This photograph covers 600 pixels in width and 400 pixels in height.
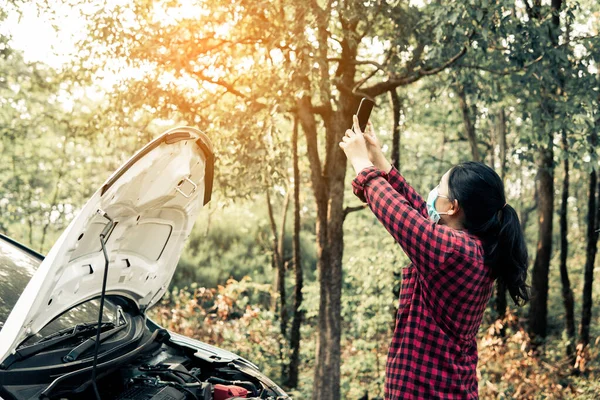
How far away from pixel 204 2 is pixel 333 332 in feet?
15.3

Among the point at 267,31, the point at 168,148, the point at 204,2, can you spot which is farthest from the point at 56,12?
the point at 168,148

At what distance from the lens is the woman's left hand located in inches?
80.5

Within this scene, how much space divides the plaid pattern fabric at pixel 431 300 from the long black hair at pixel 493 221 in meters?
0.05

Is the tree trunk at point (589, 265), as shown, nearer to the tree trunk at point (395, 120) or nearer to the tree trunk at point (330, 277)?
the tree trunk at point (395, 120)

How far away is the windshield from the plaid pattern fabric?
153 cm

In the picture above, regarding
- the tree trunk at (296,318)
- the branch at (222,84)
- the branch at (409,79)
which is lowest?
the tree trunk at (296,318)

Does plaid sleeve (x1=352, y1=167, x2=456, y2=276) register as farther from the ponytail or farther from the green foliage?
the green foliage

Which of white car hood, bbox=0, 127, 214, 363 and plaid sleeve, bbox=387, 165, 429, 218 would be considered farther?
plaid sleeve, bbox=387, 165, 429, 218

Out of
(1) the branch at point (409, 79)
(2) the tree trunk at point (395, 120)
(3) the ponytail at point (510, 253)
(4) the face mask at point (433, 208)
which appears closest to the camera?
(3) the ponytail at point (510, 253)

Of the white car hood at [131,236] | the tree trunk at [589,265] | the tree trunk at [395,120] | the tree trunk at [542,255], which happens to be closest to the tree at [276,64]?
the tree trunk at [395,120]

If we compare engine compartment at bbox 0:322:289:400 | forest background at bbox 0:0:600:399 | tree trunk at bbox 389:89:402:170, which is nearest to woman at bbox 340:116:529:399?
engine compartment at bbox 0:322:289:400

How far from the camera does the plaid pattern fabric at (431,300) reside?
6.08 ft

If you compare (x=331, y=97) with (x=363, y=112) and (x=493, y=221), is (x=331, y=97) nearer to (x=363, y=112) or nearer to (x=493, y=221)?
(x=363, y=112)

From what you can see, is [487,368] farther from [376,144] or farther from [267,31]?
[376,144]
